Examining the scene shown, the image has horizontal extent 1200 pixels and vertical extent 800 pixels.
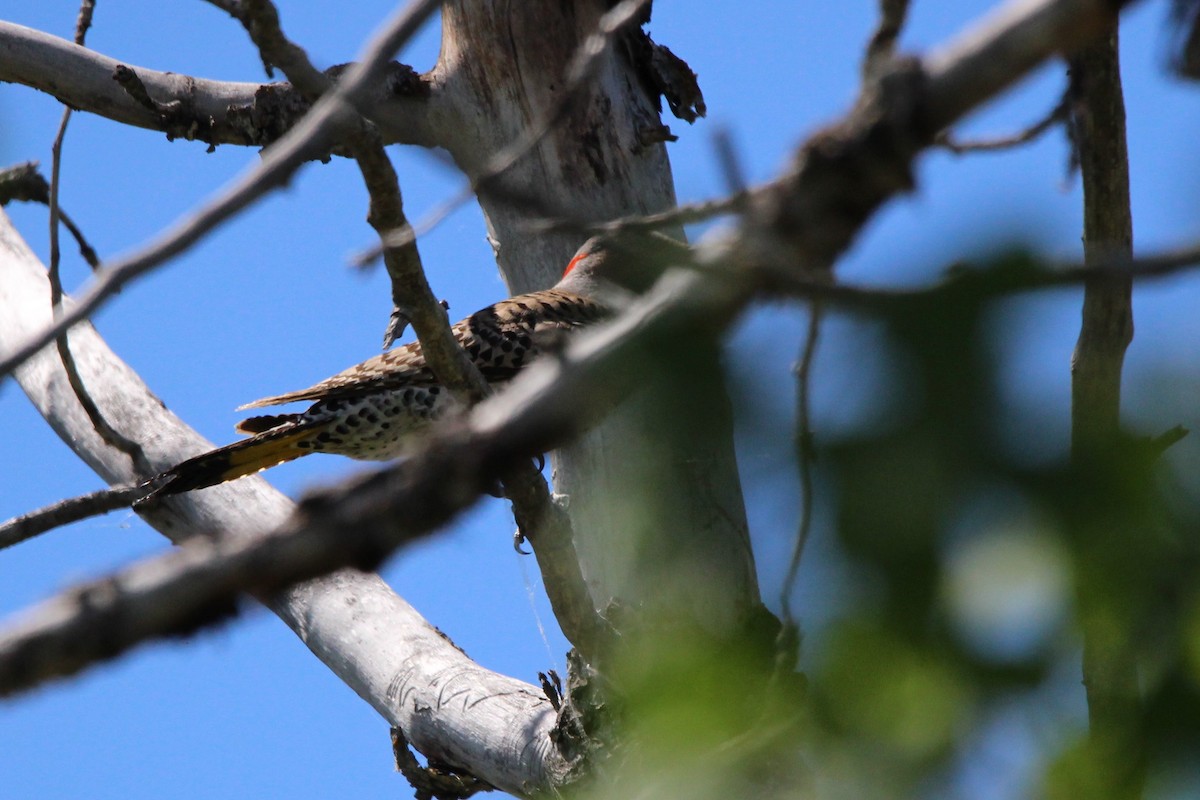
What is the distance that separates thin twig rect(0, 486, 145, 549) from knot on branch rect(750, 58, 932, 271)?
389 centimetres

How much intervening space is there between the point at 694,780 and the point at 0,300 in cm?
559

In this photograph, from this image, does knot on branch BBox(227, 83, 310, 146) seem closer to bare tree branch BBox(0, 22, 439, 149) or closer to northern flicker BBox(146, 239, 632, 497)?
bare tree branch BBox(0, 22, 439, 149)

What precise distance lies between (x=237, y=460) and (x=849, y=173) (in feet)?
11.9

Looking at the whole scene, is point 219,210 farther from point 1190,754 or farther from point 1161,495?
point 1190,754

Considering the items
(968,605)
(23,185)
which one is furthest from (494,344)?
(968,605)

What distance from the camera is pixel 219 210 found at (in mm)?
1424

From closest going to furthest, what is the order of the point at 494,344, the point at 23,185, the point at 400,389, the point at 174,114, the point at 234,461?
the point at 234,461
the point at 174,114
the point at 400,389
the point at 494,344
the point at 23,185

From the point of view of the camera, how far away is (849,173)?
114 cm

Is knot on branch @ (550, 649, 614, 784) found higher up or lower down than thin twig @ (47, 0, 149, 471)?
lower down

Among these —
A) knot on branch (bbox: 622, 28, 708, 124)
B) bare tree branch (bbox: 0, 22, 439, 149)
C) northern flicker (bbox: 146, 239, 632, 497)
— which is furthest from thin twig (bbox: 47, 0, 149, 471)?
knot on branch (bbox: 622, 28, 708, 124)

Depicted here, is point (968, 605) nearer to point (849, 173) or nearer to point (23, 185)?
point (849, 173)

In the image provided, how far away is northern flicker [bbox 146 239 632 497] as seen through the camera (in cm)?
471

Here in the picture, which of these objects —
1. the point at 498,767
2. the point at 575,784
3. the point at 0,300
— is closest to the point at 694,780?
the point at 575,784

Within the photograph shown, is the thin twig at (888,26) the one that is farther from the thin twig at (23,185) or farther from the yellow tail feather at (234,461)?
the thin twig at (23,185)
